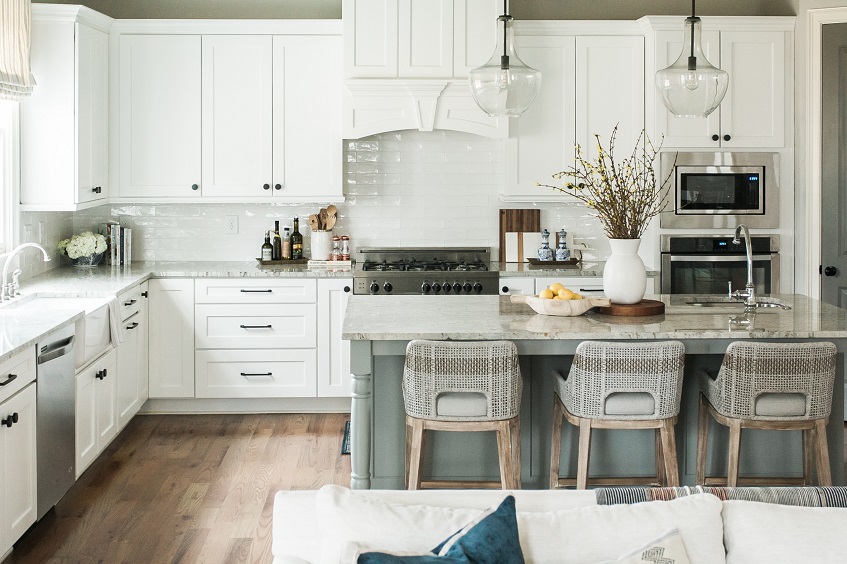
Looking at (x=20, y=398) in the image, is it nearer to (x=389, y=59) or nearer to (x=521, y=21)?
(x=389, y=59)

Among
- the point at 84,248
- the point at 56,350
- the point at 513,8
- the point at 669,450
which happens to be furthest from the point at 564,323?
the point at 84,248

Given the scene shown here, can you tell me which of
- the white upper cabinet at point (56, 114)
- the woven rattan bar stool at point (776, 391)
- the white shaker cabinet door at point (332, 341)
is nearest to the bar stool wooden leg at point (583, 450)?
the woven rattan bar stool at point (776, 391)

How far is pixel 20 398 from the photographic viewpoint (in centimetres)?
357

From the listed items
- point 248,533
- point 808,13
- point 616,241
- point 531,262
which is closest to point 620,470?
point 616,241

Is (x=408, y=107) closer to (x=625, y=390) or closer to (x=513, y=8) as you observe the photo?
(x=513, y=8)

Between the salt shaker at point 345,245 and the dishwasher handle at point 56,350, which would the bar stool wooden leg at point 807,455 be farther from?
the salt shaker at point 345,245

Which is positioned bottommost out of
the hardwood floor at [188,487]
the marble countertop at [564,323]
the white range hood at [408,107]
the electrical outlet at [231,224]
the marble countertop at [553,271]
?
the hardwood floor at [188,487]

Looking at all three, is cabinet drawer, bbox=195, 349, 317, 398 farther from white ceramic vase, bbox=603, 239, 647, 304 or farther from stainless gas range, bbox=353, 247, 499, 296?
white ceramic vase, bbox=603, 239, 647, 304

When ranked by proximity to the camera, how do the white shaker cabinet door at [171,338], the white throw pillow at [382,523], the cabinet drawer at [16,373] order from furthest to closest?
1. the white shaker cabinet door at [171,338]
2. the cabinet drawer at [16,373]
3. the white throw pillow at [382,523]

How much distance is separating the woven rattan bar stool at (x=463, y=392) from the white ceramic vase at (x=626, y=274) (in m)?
0.76

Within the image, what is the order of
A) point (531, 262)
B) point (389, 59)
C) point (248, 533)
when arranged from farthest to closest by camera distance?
1. point (531, 262)
2. point (389, 59)
3. point (248, 533)

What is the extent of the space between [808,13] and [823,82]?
438mm

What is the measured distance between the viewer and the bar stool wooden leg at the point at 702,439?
3.92m

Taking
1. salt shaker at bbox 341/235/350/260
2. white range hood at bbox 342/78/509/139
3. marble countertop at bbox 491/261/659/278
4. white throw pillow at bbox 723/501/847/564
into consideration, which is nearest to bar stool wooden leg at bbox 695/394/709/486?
white throw pillow at bbox 723/501/847/564
